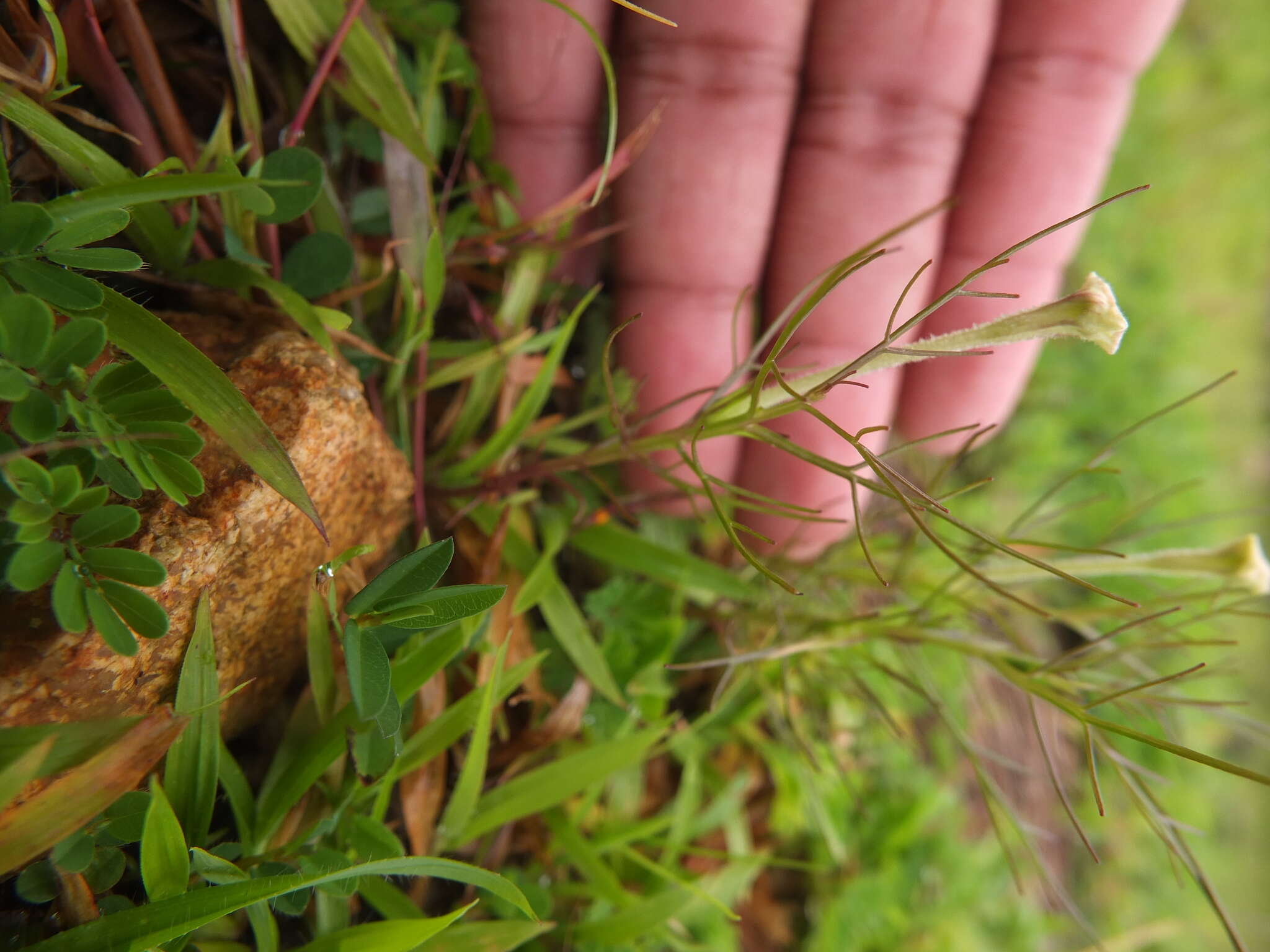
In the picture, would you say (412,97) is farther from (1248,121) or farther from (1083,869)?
(1248,121)

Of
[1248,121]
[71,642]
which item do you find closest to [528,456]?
[71,642]

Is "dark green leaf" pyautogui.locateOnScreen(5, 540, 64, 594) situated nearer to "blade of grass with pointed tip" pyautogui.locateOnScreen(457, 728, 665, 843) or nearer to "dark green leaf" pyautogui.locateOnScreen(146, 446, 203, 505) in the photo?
"dark green leaf" pyautogui.locateOnScreen(146, 446, 203, 505)

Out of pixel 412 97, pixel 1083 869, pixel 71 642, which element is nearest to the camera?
pixel 71 642

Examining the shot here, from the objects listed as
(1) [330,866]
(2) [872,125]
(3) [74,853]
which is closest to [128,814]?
(3) [74,853]

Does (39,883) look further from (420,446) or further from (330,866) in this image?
(420,446)

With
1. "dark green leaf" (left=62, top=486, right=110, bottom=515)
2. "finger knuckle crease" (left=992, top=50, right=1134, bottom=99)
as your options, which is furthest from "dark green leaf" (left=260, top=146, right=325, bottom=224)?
"finger knuckle crease" (left=992, top=50, right=1134, bottom=99)

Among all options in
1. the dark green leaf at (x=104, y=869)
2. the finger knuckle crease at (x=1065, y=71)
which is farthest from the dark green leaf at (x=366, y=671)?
the finger knuckle crease at (x=1065, y=71)

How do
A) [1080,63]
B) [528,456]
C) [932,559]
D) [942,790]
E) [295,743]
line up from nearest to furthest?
[295,743] < [528,456] < [1080,63] < [932,559] < [942,790]
